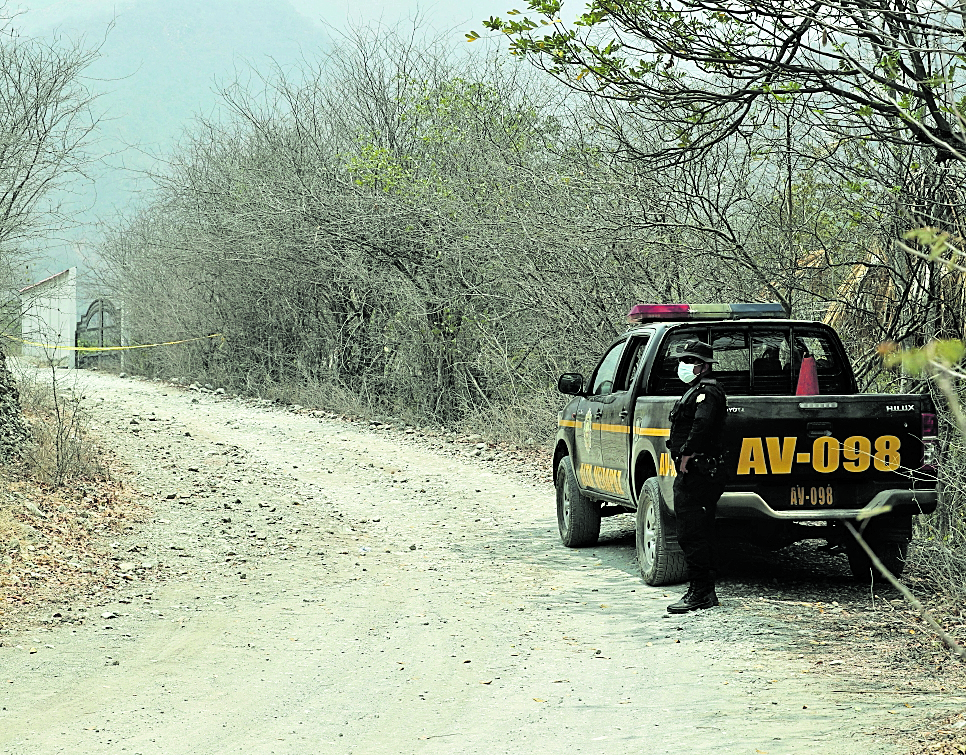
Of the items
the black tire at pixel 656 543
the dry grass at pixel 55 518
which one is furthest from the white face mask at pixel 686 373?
the dry grass at pixel 55 518

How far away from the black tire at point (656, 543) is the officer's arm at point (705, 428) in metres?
0.76

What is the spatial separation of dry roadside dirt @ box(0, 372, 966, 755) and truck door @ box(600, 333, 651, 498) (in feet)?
2.65

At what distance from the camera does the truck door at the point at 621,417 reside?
8852mm

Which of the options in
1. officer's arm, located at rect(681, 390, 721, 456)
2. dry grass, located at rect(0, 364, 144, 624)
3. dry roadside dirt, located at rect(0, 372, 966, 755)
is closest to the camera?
dry roadside dirt, located at rect(0, 372, 966, 755)

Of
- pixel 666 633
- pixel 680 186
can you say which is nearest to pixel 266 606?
pixel 666 633

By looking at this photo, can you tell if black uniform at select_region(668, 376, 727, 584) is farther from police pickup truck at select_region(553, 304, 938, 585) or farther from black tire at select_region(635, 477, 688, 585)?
black tire at select_region(635, 477, 688, 585)

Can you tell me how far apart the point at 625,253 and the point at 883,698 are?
10.2 metres

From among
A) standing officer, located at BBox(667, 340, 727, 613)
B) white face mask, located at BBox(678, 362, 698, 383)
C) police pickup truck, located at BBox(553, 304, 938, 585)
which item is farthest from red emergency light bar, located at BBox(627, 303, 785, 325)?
standing officer, located at BBox(667, 340, 727, 613)

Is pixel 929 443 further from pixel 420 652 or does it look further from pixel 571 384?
pixel 420 652

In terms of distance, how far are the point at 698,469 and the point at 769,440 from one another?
1.86ft

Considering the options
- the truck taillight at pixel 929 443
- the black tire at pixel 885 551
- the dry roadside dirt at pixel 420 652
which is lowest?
the dry roadside dirt at pixel 420 652

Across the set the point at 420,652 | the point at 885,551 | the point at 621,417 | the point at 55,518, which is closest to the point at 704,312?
the point at 621,417

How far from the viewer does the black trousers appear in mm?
7461

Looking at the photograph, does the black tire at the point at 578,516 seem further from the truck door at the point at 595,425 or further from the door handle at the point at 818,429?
the door handle at the point at 818,429
